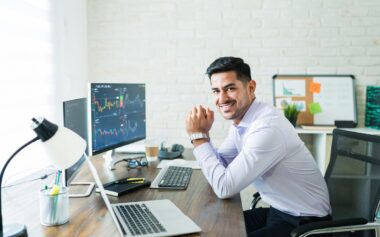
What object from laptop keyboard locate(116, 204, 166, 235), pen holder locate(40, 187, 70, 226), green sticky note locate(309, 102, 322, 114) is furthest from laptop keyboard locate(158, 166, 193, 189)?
green sticky note locate(309, 102, 322, 114)

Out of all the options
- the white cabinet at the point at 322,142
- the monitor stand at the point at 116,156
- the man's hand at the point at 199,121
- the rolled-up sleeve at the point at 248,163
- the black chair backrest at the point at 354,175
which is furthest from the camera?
the white cabinet at the point at 322,142

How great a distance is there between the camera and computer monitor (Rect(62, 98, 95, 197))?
4.83ft

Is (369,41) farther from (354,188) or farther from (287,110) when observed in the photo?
(354,188)

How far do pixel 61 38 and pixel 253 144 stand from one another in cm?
178

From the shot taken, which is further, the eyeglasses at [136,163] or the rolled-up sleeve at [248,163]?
the eyeglasses at [136,163]

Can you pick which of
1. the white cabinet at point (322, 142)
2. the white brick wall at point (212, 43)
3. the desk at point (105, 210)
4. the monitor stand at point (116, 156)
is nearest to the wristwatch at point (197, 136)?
the desk at point (105, 210)

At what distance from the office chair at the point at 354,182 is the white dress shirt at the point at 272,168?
0.10m

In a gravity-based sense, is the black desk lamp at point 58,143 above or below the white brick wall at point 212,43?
below

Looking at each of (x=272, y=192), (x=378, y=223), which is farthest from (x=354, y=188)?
(x=272, y=192)

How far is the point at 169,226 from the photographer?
119cm

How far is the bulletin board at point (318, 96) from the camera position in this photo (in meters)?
3.13

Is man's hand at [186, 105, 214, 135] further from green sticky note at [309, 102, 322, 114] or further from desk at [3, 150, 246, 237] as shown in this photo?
green sticky note at [309, 102, 322, 114]

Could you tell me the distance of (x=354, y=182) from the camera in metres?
1.69

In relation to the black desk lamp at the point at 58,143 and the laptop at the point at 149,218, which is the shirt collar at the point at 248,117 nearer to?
the laptop at the point at 149,218
